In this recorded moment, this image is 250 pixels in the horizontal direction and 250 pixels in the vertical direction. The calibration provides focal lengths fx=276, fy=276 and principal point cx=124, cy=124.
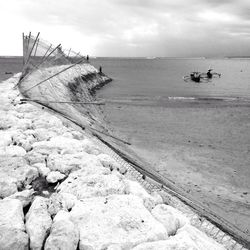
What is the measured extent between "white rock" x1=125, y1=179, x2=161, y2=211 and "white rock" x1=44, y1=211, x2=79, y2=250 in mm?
1093

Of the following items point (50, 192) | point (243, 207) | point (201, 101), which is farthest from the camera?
point (201, 101)

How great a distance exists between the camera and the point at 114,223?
296 centimetres

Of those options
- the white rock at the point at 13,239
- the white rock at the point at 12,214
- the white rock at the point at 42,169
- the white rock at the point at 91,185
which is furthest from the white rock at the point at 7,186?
the white rock at the point at 13,239

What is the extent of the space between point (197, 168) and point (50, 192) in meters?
5.16

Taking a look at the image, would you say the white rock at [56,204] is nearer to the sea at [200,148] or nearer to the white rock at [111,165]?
the white rock at [111,165]

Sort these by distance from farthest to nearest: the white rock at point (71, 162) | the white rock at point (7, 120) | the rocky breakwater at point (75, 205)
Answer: the white rock at point (7, 120) < the white rock at point (71, 162) < the rocky breakwater at point (75, 205)

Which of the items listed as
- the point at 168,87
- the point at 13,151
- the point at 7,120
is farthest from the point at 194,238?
the point at 168,87

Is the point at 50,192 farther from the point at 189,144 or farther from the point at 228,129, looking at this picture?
the point at 228,129

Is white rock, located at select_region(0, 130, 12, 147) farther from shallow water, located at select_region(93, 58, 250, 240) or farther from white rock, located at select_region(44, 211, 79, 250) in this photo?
shallow water, located at select_region(93, 58, 250, 240)

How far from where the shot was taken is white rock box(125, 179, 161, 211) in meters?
3.58

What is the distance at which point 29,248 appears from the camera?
2.68 meters

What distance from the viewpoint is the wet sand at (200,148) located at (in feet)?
20.9

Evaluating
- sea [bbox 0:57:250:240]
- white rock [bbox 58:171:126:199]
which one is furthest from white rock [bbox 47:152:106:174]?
sea [bbox 0:57:250:240]

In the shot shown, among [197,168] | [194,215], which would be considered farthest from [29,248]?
[197,168]
